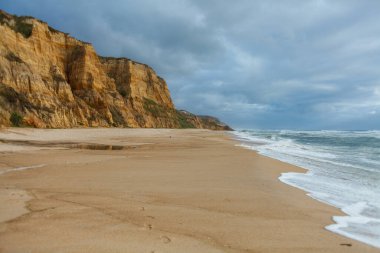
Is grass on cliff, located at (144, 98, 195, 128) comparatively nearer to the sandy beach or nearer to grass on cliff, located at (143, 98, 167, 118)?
grass on cliff, located at (143, 98, 167, 118)

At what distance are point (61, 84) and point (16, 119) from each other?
12.5m

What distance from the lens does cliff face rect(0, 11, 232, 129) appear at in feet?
99.1

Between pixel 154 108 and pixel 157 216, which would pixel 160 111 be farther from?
pixel 157 216

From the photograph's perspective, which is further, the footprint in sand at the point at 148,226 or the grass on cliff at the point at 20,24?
the grass on cliff at the point at 20,24


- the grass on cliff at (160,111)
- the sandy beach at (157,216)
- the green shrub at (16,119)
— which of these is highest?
the grass on cliff at (160,111)

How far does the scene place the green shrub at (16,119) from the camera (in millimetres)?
26283

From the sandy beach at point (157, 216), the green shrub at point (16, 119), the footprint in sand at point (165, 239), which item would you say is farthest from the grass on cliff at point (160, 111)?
the footprint in sand at point (165, 239)

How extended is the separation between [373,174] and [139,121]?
158 ft

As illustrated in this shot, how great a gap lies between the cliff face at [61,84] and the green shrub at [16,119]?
11 centimetres

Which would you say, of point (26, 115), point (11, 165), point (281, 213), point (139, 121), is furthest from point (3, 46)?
point (281, 213)

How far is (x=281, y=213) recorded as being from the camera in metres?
4.38

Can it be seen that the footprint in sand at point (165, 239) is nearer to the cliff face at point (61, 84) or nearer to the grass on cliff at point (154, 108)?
the cliff face at point (61, 84)

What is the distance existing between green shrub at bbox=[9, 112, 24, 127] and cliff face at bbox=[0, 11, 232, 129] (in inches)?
4.2

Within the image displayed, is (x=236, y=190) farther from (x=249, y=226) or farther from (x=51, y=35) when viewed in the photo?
(x=51, y=35)
